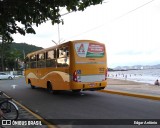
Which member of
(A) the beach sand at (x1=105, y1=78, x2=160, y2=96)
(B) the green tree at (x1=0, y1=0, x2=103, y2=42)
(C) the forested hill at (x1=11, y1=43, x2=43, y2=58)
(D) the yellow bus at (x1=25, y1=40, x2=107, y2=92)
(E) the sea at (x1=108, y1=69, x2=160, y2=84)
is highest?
(C) the forested hill at (x1=11, y1=43, x2=43, y2=58)

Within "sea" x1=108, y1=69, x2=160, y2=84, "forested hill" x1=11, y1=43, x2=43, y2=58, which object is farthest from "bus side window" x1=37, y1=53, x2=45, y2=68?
"forested hill" x1=11, y1=43, x2=43, y2=58

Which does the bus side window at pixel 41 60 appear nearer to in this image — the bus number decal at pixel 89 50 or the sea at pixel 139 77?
the bus number decal at pixel 89 50

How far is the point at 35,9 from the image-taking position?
13.1 meters

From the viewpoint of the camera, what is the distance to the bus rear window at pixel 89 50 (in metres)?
15.1

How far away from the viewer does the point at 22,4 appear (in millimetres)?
12477

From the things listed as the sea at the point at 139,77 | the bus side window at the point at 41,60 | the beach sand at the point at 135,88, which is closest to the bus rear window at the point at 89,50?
the beach sand at the point at 135,88

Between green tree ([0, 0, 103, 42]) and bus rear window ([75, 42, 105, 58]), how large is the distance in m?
1.89

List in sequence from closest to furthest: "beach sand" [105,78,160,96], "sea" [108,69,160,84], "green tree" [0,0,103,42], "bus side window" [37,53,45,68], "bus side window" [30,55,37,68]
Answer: "green tree" [0,0,103,42] < "beach sand" [105,78,160,96] < "bus side window" [37,53,45,68] < "bus side window" [30,55,37,68] < "sea" [108,69,160,84]

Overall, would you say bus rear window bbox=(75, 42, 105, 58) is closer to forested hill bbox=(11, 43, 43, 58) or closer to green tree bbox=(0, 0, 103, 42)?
green tree bbox=(0, 0, 103, 42)

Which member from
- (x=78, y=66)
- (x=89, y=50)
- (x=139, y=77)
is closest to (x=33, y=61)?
(x=89, y=50)

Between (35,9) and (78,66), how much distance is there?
3.91 m

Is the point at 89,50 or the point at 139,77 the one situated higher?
the point at 89,50

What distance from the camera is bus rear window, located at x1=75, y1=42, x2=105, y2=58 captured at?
15134mm

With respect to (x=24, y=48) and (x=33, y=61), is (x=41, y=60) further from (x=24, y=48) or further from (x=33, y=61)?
(x=24, y=48)
